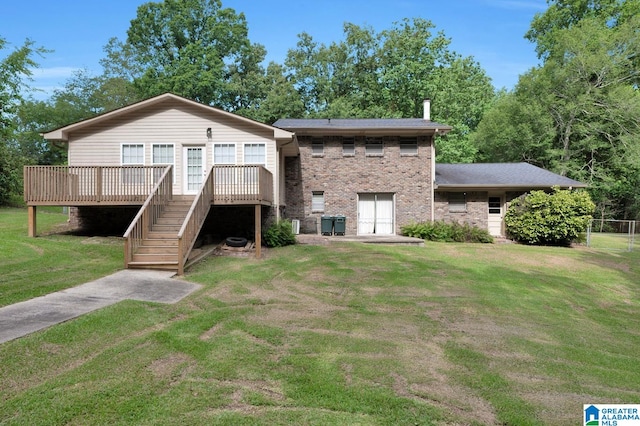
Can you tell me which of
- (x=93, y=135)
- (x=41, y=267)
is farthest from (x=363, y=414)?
(x=93, y=135)

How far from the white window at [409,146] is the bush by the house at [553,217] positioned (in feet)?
18.0

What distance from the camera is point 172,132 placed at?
14.3 m

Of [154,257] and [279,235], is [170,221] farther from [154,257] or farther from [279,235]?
[279,235]

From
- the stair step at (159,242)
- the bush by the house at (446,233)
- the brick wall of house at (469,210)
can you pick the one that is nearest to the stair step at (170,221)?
the stair step at (159,242)

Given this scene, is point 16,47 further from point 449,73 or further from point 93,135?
point 449,73

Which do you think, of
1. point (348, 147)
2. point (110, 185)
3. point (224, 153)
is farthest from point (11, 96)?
point (348, 147)

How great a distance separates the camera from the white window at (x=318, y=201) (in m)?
18.0

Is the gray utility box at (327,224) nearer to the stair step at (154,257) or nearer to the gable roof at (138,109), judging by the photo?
the gable roof at (138,109)

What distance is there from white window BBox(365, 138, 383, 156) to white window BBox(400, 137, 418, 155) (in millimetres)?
985

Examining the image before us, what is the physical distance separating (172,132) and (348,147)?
25.8ft

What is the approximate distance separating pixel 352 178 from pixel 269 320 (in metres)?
12.6

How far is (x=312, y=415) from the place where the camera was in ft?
10.8

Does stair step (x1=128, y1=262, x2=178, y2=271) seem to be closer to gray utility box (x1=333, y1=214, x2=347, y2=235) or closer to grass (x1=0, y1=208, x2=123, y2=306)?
grass (x1=0, y1=208, x2=123, y2=306)

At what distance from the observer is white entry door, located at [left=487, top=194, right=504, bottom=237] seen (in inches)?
728
